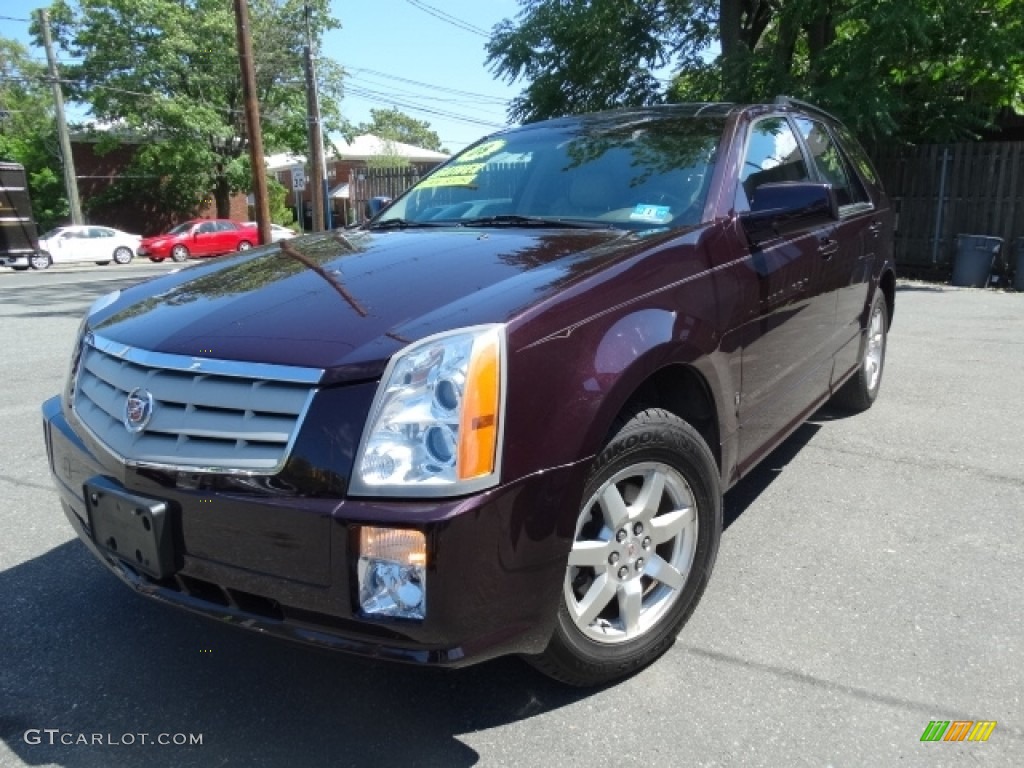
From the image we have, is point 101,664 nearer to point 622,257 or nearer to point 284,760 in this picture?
point 284,760

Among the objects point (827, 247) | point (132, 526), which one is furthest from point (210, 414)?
point (827, 247)

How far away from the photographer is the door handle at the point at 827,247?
3666 mm

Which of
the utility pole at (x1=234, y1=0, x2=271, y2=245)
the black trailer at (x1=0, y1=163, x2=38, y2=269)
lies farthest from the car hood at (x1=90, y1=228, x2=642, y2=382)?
the black trailer at (x1=0, y1=163, x2=38, y2=269)

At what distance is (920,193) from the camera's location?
48.4 feet

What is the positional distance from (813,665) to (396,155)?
4902 centimetres

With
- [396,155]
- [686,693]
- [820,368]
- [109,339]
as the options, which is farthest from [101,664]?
[396,155]

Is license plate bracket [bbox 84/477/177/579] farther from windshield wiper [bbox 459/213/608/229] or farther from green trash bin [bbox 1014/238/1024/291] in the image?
green trash bin [bbox 1014/238/1024/291]

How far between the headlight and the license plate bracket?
0.55 meters

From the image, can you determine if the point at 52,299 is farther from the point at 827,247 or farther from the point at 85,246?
the point at 85,246

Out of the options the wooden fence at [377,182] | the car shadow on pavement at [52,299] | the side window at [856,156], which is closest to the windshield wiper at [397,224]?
the side window at [856,156]

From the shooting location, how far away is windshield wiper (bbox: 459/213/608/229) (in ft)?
9.83

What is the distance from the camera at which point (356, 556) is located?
184 cm

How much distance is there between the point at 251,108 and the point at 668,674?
15.3 metres

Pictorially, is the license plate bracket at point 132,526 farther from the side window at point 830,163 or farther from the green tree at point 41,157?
the green tree at point 41,157
